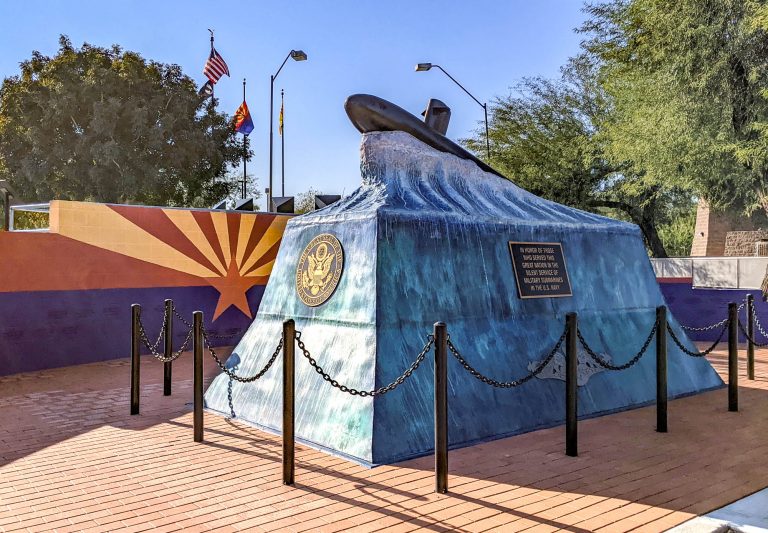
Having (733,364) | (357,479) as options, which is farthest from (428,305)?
(733,364)

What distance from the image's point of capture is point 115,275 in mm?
11328

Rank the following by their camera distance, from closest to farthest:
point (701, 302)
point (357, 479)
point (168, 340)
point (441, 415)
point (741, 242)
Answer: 1. point (441, 415)
2. point (357, 479)
3. point (168, 340)
4. point (701, 302)
5. point (741, 242)

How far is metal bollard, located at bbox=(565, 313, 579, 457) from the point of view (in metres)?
5.64

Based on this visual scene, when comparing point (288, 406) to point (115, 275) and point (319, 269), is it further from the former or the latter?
point (115, 275)

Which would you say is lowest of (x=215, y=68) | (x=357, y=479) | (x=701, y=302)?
(x=357, y=479)

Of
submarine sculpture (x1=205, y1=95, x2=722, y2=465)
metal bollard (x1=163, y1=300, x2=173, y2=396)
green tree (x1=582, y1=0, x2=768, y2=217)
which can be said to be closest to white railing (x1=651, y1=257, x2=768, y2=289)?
green tree (x1=582, y1=0, x2=768, y2=217)

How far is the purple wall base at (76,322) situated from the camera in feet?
33.2

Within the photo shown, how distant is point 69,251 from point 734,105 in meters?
15.5

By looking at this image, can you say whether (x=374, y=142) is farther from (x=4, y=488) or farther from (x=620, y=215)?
(x=620, y=215)

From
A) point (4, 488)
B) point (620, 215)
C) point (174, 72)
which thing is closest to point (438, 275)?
point (4, 488)

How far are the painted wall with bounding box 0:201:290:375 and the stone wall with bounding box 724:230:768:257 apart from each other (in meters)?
29.3

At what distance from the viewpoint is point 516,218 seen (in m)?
7.29

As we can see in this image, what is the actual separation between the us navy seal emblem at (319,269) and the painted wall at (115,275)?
576 centimetres

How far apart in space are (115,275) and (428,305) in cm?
734
